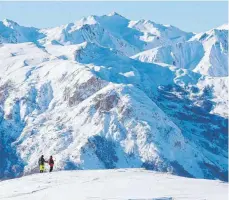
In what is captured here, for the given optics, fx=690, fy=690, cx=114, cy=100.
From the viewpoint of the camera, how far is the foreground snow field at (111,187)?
275 feet

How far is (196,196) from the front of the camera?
275 ft

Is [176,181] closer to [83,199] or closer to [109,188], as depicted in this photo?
[109,188]

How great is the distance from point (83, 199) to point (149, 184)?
12.7 meters

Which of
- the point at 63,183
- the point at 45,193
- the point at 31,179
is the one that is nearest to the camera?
the point at 45,193

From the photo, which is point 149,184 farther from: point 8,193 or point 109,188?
point 8,193

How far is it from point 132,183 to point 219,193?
479 inches

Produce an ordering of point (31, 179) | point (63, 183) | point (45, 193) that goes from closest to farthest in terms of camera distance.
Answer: point (45, 193)
point (63, 183)
point (31, 179)

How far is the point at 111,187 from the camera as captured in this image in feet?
292

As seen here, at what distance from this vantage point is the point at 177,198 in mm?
82062

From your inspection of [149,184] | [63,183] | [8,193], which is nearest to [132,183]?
[149,184]

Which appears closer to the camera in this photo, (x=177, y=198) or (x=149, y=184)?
(x=177, y=198)

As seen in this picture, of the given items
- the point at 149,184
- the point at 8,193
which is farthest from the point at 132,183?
Result: the point at 8,193

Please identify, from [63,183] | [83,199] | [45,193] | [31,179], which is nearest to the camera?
[83,199]

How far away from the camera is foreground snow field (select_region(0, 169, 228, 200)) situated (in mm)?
83812
